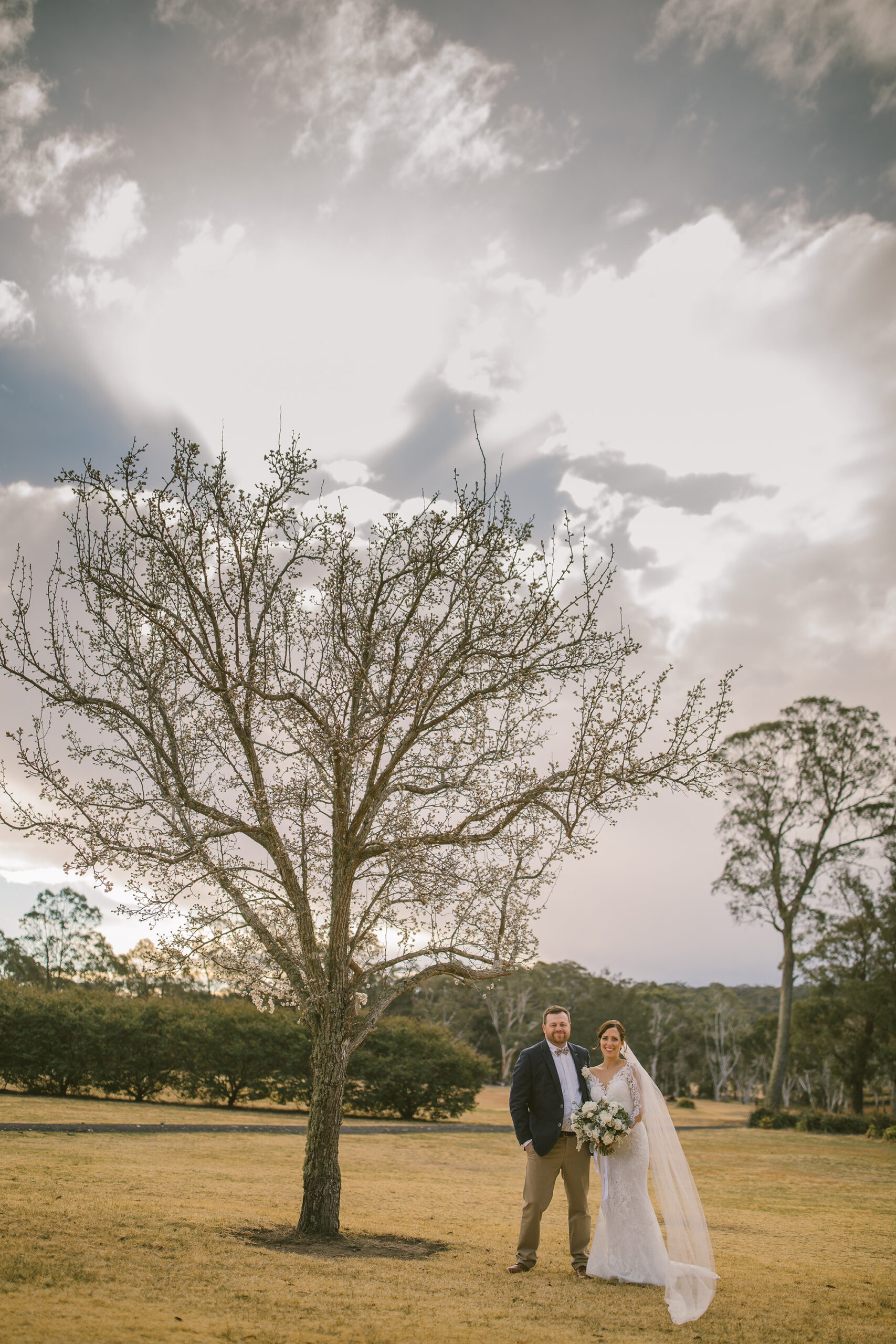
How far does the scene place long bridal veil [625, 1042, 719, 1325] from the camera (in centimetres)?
536

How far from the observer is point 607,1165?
6.48 m

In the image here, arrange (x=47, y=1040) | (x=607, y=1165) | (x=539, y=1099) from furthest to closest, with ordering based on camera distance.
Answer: (x=47, y=1040), (x=539, y=1099), (x=607, y=1165)

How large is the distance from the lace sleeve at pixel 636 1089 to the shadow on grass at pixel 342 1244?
227 cm

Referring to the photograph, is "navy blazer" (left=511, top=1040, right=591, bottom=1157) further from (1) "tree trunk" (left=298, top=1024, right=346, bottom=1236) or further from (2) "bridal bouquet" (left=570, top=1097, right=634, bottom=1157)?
(1) "tree trunk" (left=298, top=1024, right=346, bottom=1236)

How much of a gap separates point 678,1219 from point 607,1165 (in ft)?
2.18

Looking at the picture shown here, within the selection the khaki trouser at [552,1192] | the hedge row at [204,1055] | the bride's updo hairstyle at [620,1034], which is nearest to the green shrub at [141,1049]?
the hedge row at [204,1055]

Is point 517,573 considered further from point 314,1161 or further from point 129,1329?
point 129,1329

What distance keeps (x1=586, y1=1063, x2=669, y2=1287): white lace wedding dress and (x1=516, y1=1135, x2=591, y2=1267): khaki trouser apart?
187 mm

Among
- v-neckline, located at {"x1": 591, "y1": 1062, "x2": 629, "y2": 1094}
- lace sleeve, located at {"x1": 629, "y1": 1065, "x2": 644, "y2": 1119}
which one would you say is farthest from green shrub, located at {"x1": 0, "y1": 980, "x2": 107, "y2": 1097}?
lace sleeve, located at {"x1": 629, "y1": 1065, "x2": 644, "y2": 1119}

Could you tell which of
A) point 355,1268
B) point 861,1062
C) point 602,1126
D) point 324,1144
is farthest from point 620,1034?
point 861,1062

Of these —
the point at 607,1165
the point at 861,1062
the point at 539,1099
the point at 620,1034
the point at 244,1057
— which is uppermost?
the point at 620,1034

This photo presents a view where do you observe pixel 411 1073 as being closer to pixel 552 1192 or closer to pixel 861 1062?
pixel 552 1192

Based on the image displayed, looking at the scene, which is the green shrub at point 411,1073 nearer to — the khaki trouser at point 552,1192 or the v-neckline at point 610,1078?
the khaki trouser at point 552,1192

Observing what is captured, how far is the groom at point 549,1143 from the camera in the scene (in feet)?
21.5
